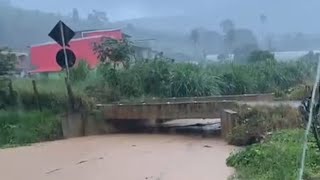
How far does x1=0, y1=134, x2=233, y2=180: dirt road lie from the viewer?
8.29 metres

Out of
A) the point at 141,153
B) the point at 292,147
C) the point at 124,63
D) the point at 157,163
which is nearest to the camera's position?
the point at 292,147

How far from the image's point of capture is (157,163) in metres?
9.20

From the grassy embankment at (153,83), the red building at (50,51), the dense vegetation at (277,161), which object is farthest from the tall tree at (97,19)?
the dense vegetation at (277,161)

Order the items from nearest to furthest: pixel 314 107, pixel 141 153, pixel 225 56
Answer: pixel 314 107 → pixel 141 153 → pixel 225 56

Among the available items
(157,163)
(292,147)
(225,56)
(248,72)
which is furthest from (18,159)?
(225,56)

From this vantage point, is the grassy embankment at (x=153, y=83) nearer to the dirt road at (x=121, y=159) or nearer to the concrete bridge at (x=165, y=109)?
the concrete bridge at (x=165, y=109)

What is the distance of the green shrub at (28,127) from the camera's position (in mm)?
12703

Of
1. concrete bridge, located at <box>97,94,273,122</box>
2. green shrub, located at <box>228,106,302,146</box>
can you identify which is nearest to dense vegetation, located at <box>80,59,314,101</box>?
concrete bridge, located at <box>97,94,273,122</box>

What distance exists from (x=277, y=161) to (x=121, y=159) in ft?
13.5

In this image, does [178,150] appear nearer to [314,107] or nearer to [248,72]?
[314,107]

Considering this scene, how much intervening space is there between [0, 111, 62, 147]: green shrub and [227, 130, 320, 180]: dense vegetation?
5.91 meters

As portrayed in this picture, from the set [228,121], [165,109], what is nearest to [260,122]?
[228,121]

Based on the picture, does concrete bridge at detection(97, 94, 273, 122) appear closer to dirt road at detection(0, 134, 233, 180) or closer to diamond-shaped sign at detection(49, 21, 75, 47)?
dirt road at detection(0, 134, 233, 180)

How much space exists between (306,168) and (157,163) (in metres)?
3.57
